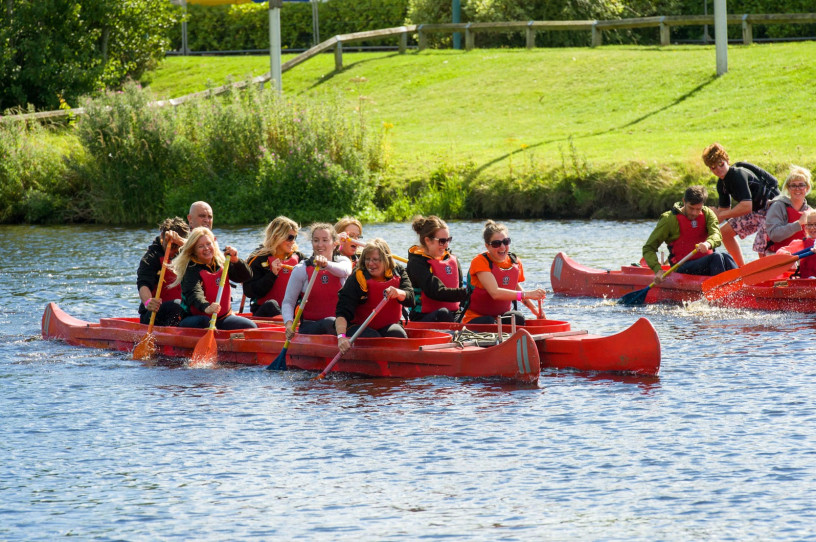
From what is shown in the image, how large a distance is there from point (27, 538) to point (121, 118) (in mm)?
18874

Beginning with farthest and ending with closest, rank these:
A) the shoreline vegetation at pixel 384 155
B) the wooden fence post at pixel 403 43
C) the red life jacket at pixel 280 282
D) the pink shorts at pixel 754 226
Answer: the wooden fence post at pixel 403 43 < the shoreline vegetation at pixel 384 155 < the pink shorts at pixel 754 226 < the red life jacket at pixel 280 282

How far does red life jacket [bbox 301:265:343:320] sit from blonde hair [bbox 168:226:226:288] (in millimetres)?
958

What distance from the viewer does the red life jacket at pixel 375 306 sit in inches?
429

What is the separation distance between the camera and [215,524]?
23.8 feet

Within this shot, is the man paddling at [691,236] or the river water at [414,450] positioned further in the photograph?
the man paddling at [691,236]

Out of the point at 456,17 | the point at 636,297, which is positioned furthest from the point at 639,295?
the point at 456,17

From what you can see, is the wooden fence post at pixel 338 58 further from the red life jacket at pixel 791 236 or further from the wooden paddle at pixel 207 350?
the wooden paddle at pixel 207 350

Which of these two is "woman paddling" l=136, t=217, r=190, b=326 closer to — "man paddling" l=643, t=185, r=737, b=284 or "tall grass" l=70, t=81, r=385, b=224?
"man paddling" l=643, t=185, r=737, b=284

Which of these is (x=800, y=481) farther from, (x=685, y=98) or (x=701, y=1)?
(x=701, y=1)

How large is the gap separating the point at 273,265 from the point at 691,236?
206 inches

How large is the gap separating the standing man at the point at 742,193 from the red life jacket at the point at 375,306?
17.1 ft

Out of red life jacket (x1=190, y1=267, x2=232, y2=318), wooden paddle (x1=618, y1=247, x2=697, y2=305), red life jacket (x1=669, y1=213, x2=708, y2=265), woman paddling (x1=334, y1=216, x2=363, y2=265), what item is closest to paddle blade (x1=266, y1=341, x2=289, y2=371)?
red life jacket (x1=190, y1=267, x2=232, y2=318)

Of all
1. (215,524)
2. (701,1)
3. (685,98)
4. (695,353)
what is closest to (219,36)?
(701,1)

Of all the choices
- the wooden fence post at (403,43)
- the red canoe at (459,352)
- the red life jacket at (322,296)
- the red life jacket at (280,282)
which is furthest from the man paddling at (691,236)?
the wooden fence post at (403,43)
